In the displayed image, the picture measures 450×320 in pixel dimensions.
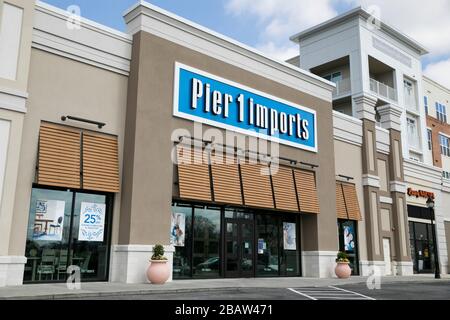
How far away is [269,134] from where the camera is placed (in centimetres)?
2189

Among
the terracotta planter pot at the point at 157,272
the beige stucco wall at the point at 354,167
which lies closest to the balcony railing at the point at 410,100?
the beige stucco wall at the point at 354,167

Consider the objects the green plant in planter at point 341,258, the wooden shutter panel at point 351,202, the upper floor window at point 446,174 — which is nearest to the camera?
the green plant in planter at point 341,258

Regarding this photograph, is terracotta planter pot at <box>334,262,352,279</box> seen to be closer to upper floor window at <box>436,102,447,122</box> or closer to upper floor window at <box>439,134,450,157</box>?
upper floor window at <box>439,134,450,157</box>

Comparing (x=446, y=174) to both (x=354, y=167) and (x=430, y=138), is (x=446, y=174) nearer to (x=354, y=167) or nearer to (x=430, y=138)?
(x=430, y=138)

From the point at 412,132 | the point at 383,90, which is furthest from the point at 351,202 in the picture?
the point at 412,132

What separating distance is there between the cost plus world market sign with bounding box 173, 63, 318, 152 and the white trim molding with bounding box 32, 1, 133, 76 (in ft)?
7.54

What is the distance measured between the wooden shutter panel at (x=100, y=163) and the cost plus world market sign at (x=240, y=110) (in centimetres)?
303

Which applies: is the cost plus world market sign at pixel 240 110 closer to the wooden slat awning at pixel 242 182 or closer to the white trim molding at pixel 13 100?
the wooden slat awning at pixel 242 182

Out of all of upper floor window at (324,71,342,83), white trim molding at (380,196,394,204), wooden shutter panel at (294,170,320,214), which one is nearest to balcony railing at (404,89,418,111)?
upper floor window at (324,71,342,83)

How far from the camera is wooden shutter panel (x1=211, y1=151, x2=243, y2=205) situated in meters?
19.3

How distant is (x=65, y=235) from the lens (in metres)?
15.7

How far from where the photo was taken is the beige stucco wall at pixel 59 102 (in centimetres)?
1470
